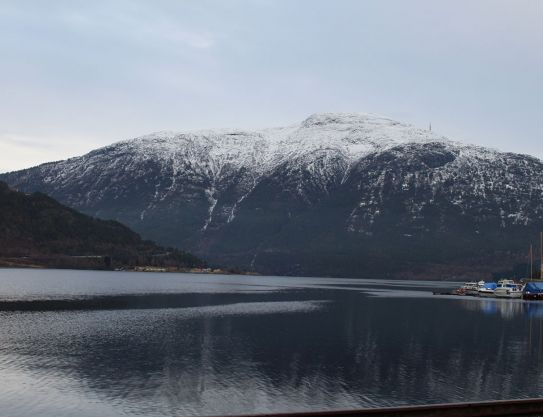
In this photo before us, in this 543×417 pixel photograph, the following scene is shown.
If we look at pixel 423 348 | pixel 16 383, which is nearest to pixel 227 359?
pixel 16 383

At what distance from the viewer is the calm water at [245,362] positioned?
55750 mm

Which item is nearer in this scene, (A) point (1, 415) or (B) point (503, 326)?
(A) point (1, 415)

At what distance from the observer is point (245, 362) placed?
75.8 metres

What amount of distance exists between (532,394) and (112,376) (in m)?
41.6

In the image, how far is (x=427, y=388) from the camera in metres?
62.0

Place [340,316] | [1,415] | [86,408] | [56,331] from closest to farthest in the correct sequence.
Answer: [1,415] < [86,408] < [56,331] < [340,316]

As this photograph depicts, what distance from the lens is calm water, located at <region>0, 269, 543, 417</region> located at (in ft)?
183

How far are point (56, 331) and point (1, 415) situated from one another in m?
55.2

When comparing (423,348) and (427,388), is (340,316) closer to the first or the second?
(423,348)

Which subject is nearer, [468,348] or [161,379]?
[161,379]

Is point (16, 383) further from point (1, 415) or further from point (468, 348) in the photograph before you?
point (468, 348)

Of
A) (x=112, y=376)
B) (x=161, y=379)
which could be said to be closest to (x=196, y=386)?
(x=161, y=379)

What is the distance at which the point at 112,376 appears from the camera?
6500cm

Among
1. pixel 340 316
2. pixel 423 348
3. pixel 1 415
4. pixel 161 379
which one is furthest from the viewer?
pixel 340 316
